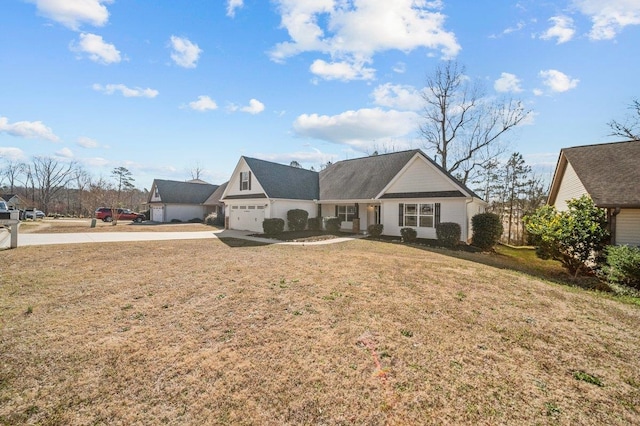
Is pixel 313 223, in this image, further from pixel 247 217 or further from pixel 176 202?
pixel 176 202

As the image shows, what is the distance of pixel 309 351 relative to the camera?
4316 mm

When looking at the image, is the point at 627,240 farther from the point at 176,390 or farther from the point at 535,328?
the point at 176,390

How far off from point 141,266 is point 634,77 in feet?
83.3

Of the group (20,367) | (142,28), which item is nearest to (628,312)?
(20,367)

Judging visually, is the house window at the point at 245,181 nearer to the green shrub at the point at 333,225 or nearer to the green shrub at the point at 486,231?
the green shrub at the point at 333,225

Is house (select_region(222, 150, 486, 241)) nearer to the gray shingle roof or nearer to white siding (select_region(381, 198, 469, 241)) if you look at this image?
white siding (select_region(381, 198, 469, 241))

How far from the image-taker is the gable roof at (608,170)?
10711mm

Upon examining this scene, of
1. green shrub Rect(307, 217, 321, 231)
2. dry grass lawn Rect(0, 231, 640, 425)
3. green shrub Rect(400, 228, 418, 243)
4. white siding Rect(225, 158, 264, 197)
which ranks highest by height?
white siding Rect(225, 158, 264, 197)

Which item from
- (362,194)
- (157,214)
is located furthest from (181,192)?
(362,194)

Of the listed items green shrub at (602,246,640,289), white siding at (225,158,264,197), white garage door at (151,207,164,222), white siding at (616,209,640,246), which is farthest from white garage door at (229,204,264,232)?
white siding at (616,209,640,246)

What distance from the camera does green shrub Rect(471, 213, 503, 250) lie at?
1567 centimetres

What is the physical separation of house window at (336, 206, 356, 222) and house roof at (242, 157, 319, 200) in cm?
244

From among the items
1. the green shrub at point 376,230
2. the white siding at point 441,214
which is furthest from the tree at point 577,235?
the green shrub at point 376,230

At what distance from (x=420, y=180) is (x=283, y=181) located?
11.1 metres
